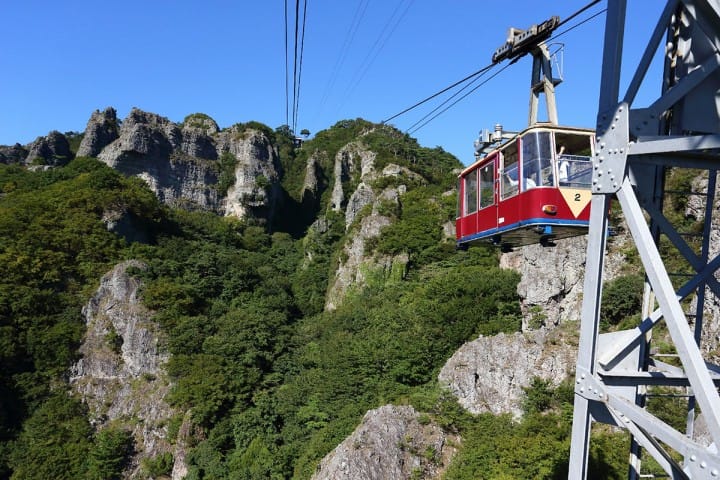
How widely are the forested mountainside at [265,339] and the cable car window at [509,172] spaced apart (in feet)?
27.2

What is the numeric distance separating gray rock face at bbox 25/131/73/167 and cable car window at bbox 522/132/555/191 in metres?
66.3

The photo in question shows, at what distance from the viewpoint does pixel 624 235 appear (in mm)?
20000

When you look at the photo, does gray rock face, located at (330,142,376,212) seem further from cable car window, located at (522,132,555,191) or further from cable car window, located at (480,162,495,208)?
cable car window, located at (522,132,555,191)

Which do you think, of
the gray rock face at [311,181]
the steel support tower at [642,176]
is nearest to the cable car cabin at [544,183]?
the steel support tower at [642,176]

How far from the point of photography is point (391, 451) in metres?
15.6

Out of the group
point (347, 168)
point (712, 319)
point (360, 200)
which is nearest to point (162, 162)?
point (347, 168)

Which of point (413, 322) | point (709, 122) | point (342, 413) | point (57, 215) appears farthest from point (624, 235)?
point (57, 215)

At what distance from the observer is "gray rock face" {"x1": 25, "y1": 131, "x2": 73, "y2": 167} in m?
57.8

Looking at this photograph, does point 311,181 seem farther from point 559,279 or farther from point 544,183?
point 544,183

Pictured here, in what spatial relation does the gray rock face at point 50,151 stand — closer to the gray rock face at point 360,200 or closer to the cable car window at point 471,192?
the gray rock face at point 360,200

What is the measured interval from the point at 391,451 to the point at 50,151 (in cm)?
6482

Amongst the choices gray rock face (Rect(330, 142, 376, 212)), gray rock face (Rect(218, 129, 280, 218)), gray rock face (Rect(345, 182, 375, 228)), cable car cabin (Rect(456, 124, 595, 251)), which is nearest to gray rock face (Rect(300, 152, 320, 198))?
gray rock face (Rect(218, 129, 280, 218))

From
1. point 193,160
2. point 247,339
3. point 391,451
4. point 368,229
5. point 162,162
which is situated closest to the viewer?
point 391,451

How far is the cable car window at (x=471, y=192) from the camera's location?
32.3 ft
